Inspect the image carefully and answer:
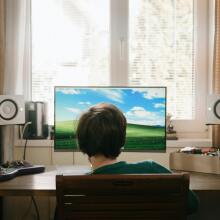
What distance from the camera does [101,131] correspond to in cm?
143

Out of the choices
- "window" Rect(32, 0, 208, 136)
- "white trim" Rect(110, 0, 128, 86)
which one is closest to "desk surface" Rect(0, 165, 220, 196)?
"window" Rect(32, 0, 208, 136)

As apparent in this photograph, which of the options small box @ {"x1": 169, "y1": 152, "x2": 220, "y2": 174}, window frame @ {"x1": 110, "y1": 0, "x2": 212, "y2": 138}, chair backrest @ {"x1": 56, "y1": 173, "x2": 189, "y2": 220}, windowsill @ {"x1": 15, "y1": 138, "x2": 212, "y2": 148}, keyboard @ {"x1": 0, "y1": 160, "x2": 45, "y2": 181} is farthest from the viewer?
window frame @ {"x1": 110, "y1": 0, "x2": 212, "y2": 138}

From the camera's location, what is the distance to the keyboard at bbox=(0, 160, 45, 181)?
1908mm

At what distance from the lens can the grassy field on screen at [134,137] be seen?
7.29 feet

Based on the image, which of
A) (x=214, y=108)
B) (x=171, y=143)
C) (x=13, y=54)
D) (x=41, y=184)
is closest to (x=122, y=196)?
(x=41, y=184)

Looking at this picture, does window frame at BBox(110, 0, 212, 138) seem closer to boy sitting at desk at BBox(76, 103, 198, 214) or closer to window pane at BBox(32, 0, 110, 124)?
window pane at BBox(32, 0, 110, 124)

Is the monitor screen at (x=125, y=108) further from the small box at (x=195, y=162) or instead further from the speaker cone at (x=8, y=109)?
the speaker cone at (x=8, y=109)

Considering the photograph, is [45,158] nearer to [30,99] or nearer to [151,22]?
[30,99]

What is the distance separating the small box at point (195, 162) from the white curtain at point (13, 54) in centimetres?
104

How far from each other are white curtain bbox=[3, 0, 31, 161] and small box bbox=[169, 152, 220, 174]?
104 centimetres

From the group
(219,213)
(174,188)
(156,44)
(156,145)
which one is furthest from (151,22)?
(174,188)

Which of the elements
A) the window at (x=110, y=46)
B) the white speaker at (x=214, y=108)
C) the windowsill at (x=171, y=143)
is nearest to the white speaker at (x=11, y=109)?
the windowsill at (x=171, y=143)

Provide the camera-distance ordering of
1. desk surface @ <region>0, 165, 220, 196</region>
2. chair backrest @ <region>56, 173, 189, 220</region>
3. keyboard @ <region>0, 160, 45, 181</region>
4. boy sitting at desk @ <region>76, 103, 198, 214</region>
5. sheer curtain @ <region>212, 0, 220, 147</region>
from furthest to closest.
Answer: sheer curtain @ <region>212, 0, 220, 147</region> < keyboard @ <region>0, 160, 45, 181</region> < desk surface @ <region>0, 165, 220, 196</region> < boy sitting at desk @ <region>76, 103, 198, 214</region> < chair backrest @ <region>56, 173, 189, 220</region>

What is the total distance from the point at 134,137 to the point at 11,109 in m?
0.75
